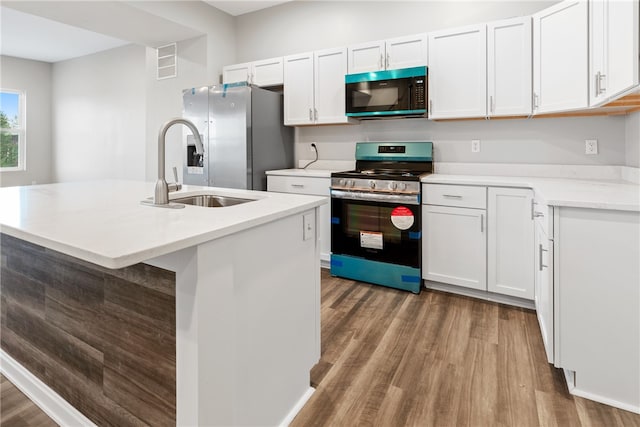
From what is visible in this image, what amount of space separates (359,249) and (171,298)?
2292 mm

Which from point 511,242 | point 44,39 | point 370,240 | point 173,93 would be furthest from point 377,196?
point 44,39

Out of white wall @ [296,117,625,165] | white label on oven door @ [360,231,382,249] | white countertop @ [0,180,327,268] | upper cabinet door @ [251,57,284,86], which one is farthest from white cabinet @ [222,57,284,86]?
white countertop @ [0,180,327,268]

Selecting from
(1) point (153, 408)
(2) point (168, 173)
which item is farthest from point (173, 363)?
(2) point (168, 173)

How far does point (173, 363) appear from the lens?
1112 mm

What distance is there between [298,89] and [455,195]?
2.04m

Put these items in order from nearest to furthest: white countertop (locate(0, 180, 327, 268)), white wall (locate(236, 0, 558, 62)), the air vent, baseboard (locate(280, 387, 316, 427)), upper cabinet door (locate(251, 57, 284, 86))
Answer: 1. white countertop (locate(0, 180, 327, 268))
2. baseboard (locate(280, 387, 316, 427))
3. white wall (locate(236, 0, 558, 62))
4. upper cabinet door (locate(251, 57, 284, 86))
5. the air vent

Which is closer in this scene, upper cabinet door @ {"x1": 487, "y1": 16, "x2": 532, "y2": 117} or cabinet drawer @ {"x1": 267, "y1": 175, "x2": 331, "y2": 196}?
upper cabinet door @ {"x1": 487, "y1": 16, "x2": 532, "y2": 117}

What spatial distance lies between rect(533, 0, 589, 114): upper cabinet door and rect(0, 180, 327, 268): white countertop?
6.75 ft

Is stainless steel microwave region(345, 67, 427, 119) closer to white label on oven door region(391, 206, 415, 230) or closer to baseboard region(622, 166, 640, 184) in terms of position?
white label on oven door region(391, 206, 415, 230)

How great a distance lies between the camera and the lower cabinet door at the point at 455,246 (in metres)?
2.79

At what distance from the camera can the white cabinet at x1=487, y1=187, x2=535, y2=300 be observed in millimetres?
2590

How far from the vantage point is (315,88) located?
12.4ft

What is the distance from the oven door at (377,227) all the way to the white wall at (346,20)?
1774 millimetres

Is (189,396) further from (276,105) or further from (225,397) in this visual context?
(276,105)
